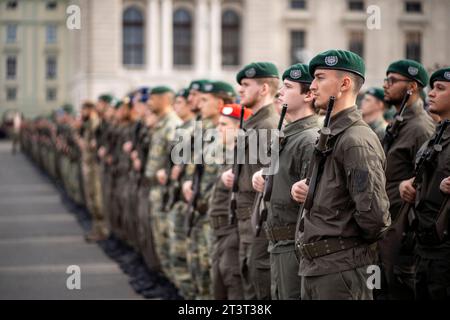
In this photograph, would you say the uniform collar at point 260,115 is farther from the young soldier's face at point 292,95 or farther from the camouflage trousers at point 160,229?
the camouflage trousers at point 160,229

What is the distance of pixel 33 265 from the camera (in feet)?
A: 37.4

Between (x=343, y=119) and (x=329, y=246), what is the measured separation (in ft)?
2.27

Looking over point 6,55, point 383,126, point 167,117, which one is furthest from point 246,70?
point 6,55

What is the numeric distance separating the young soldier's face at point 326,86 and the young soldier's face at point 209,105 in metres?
3.23

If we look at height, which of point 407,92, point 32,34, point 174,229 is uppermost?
point 32,34

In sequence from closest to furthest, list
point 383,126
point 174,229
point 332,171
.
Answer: point 332,171 → point 383,126 → point 174,229

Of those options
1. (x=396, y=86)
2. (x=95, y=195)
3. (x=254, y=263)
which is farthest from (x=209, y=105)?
(x=95, y=195)

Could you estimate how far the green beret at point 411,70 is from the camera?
6.56 meters

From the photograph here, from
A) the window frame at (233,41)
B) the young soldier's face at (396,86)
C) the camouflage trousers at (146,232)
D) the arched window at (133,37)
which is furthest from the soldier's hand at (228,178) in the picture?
the window frame at (233,41)

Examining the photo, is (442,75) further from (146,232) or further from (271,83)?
(146,232)

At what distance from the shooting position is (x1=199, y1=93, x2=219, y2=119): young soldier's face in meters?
8.16

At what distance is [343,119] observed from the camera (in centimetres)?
491

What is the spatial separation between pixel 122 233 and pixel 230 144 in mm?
6091
